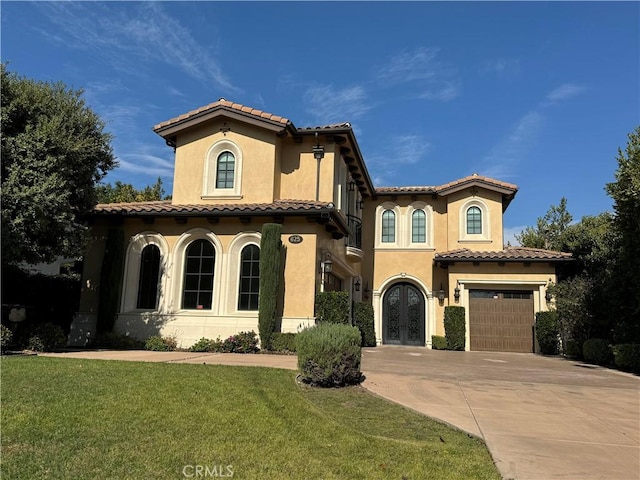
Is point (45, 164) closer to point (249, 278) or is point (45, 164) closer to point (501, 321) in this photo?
point (249, 278)

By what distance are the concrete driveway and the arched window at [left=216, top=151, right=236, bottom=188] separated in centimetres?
829

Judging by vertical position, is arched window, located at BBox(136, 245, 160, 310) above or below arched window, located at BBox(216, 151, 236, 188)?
below

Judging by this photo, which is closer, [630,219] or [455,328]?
[630,219]

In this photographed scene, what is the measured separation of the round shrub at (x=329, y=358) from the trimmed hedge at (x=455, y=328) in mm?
11715

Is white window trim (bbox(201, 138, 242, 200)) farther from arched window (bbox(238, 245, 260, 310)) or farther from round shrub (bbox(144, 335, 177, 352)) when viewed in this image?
round shrub (bbox(144, 335, 177, 352))

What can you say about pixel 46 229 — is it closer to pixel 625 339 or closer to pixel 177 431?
pixel 177 431

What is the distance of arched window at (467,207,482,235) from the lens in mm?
21562

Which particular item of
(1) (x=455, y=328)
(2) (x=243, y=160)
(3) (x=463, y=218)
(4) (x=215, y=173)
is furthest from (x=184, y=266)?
(3) (x=463, y=218)

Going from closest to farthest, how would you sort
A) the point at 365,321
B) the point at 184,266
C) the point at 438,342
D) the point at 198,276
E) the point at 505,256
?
the point at 198,276 < the point at 184,266 < the point at 505,256 < the point at 365,321 < the point at 438,342

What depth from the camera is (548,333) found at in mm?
17844

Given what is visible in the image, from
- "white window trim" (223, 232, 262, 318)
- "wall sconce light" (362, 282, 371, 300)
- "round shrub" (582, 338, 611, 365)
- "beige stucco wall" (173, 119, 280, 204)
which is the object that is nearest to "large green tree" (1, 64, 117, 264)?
"beige stucco wall" (173, 119, 280, 204)

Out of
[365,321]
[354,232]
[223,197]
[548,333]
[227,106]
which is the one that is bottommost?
[548,333]

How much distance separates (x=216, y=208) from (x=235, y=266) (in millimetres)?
1948

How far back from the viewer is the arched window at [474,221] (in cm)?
2156
